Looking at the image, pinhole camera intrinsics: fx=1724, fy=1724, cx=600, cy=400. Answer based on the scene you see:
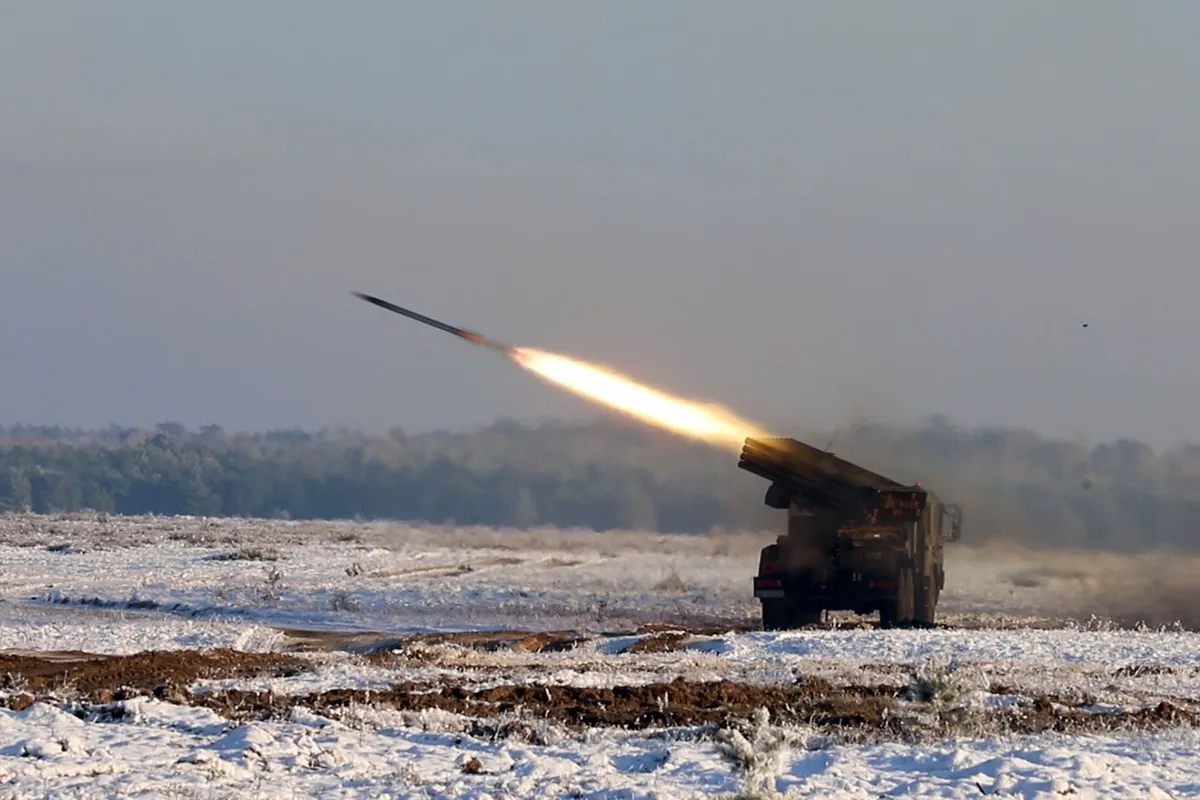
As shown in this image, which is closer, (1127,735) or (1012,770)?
→ (1012,770)

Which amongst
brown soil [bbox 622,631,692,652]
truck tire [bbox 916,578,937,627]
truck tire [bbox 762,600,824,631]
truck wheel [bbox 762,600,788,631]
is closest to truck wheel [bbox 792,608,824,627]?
truck tire [bbox 762,600,824,631]

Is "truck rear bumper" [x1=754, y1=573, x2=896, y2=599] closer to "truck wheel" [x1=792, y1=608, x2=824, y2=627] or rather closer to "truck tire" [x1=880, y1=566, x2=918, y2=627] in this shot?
"truck tire" [x1=880, y1=566, x2=918, y2=627]

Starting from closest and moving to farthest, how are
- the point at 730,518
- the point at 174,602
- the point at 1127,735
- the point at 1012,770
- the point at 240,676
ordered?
1. the point at 1012,770
2. the point at 1127,735
3. the point at 240,676
4. the point at 174,602
5. the point at 730,518

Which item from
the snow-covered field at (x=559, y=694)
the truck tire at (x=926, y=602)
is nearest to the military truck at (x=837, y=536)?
the truck tire at (x=926, y=602)

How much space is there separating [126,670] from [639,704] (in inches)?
282

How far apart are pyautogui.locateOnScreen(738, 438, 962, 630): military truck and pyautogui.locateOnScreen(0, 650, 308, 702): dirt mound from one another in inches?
417

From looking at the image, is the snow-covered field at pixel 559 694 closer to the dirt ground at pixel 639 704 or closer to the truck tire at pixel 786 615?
the dirt ground at pixel 639 704

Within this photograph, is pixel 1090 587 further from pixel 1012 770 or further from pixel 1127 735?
pixel 1012 770

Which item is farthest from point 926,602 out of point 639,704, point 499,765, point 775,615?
point 499,765

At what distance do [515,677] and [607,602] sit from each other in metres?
18.9

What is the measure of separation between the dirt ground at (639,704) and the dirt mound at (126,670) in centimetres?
4

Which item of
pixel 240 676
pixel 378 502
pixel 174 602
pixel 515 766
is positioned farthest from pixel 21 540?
pixel 515 766

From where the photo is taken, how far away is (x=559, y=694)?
19547 mm

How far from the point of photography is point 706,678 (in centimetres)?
2189
